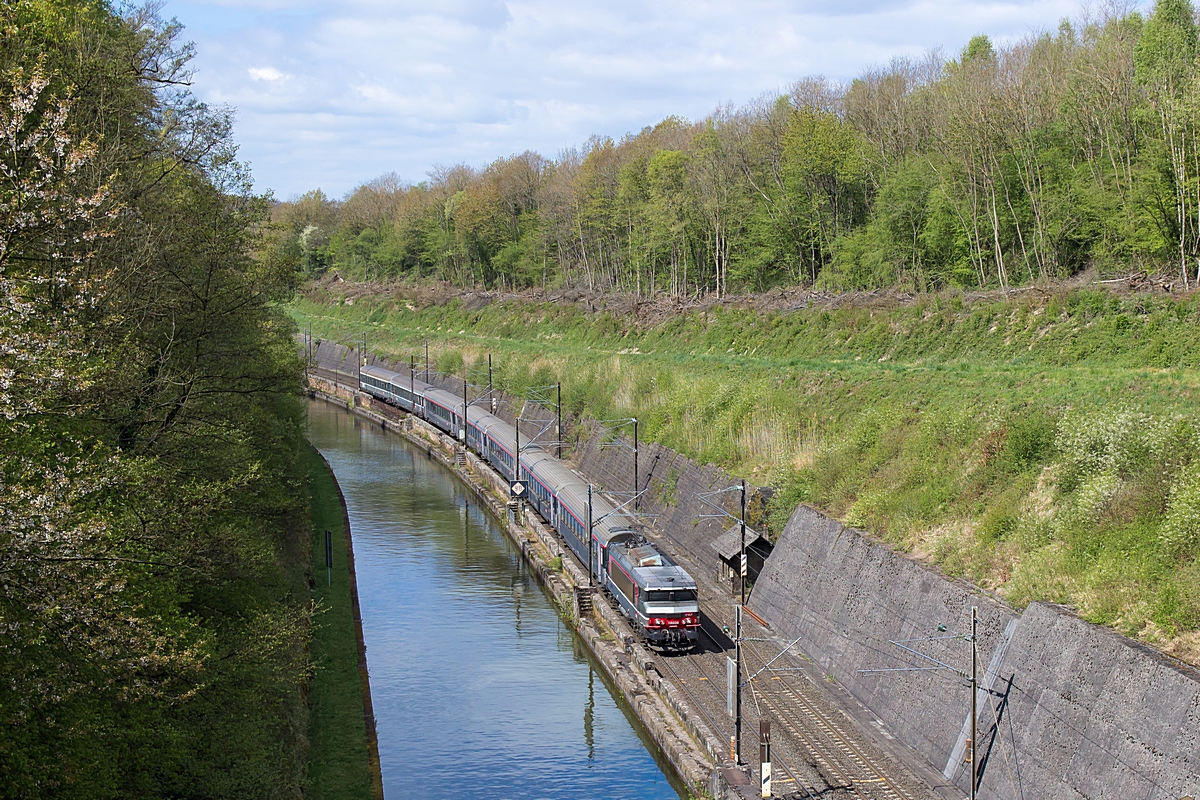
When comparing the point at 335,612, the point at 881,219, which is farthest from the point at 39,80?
the point at 881,219

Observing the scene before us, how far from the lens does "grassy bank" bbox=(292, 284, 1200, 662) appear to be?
62.7 feet

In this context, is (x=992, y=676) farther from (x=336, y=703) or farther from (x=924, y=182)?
(x=924, y=182)

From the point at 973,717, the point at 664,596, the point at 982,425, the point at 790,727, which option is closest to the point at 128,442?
the point at 664,596

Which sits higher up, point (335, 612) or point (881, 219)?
point (881, 219)

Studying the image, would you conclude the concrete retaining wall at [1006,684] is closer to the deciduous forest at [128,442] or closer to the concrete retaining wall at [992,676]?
the concrete retaining wall at [992,676]

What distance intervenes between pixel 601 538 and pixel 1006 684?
15139mm

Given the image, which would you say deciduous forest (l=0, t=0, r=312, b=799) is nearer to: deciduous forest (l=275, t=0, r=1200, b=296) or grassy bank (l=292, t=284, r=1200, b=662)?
deciduous forest (l=275, t=0, r=1200, b=296)

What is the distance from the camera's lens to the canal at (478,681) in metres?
22.8

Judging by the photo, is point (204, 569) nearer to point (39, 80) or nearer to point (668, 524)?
point (39, 80)

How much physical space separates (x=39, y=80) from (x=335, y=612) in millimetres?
20849

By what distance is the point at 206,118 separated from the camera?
72.1 feet

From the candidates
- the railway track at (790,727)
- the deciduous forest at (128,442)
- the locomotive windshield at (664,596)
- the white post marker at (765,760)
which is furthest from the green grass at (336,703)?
the white post marker at (765,760)

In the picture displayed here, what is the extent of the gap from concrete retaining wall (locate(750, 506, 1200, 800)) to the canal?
17.2 feet

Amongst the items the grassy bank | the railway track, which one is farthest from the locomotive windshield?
the grassy bank
